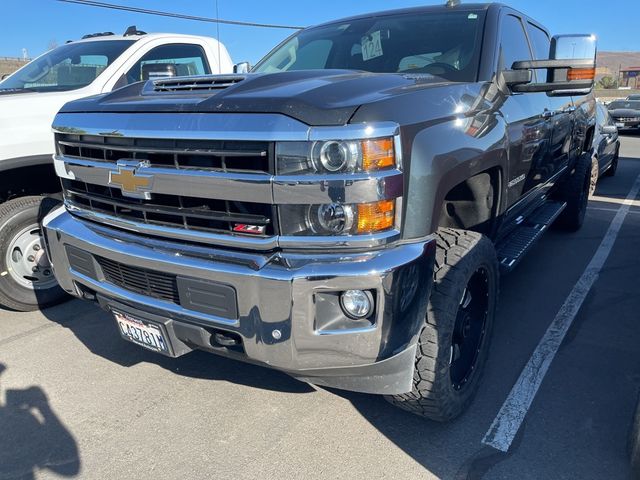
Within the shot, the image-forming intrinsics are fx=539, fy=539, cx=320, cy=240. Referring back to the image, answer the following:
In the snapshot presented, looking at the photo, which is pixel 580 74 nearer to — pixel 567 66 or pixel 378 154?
pixel 567 66

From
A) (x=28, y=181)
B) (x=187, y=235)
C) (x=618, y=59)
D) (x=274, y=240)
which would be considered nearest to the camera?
(x=274, y=240)

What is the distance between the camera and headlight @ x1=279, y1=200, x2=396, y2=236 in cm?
209

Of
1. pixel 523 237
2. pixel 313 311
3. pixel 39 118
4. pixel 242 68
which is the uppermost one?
pixel 242 68

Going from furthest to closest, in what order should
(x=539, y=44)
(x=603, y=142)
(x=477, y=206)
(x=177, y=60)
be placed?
(x=603, y=142)
(x=177, y=60)
(x=539, y=44)
(x=477, y=206)

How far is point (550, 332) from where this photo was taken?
3822 mm

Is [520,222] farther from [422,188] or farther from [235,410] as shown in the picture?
[235,410]

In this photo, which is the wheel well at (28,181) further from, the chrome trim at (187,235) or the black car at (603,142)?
the black car at (603,142)

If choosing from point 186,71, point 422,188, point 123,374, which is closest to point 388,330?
point 422,188

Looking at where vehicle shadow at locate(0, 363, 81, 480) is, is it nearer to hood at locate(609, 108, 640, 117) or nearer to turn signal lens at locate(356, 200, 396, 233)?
turn signal lens at locate(356, 200, 396, 233)

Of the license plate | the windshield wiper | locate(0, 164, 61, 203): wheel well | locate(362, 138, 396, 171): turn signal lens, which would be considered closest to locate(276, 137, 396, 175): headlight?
locate(362, 138, 396, 171): turn signal lens

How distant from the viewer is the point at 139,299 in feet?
8.35

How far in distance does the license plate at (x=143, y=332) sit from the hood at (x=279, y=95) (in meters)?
1.00

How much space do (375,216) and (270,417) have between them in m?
1.36

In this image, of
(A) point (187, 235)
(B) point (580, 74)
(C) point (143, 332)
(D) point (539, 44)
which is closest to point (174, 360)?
(C) point (143, 332)
